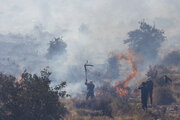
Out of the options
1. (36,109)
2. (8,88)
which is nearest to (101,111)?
(36,109)

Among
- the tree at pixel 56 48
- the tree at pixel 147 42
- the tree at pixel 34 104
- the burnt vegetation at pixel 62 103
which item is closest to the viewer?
the tree at pixel 34 104

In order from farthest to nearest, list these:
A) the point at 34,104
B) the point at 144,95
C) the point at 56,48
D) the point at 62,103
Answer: the point at 56,48
the point at 144,95
the point at 62,103
the point at 34,104

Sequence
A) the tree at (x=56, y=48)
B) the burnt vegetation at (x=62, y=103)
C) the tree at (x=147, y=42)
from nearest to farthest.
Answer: the burnt vegetation at (x=62, y=103)
the tree at (x=147, y=42)
the tree at (x=56, y=48)

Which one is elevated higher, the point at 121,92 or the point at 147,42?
the point at 147,42

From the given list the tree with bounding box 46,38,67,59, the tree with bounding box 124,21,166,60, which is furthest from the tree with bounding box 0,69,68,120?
the tree with bounding box 124,21,166,60

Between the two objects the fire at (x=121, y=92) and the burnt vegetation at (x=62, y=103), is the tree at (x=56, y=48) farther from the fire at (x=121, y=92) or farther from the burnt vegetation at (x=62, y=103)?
the fire at (x=121, y=92)

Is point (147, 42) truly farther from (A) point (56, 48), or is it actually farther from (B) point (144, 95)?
(B) point (144, 95)

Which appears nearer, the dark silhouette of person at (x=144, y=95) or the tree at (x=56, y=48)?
the dark silhouette of person at (x=144, y=95)

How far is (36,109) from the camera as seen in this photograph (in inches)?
462

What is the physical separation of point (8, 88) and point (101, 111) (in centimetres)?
656

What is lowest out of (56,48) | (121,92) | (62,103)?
(62,103)

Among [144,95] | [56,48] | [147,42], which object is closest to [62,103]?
[144,95]

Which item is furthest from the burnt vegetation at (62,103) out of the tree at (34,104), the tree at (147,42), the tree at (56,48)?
the tree at (56,48)

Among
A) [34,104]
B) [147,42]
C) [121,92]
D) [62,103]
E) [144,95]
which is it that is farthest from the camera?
[147,42]
